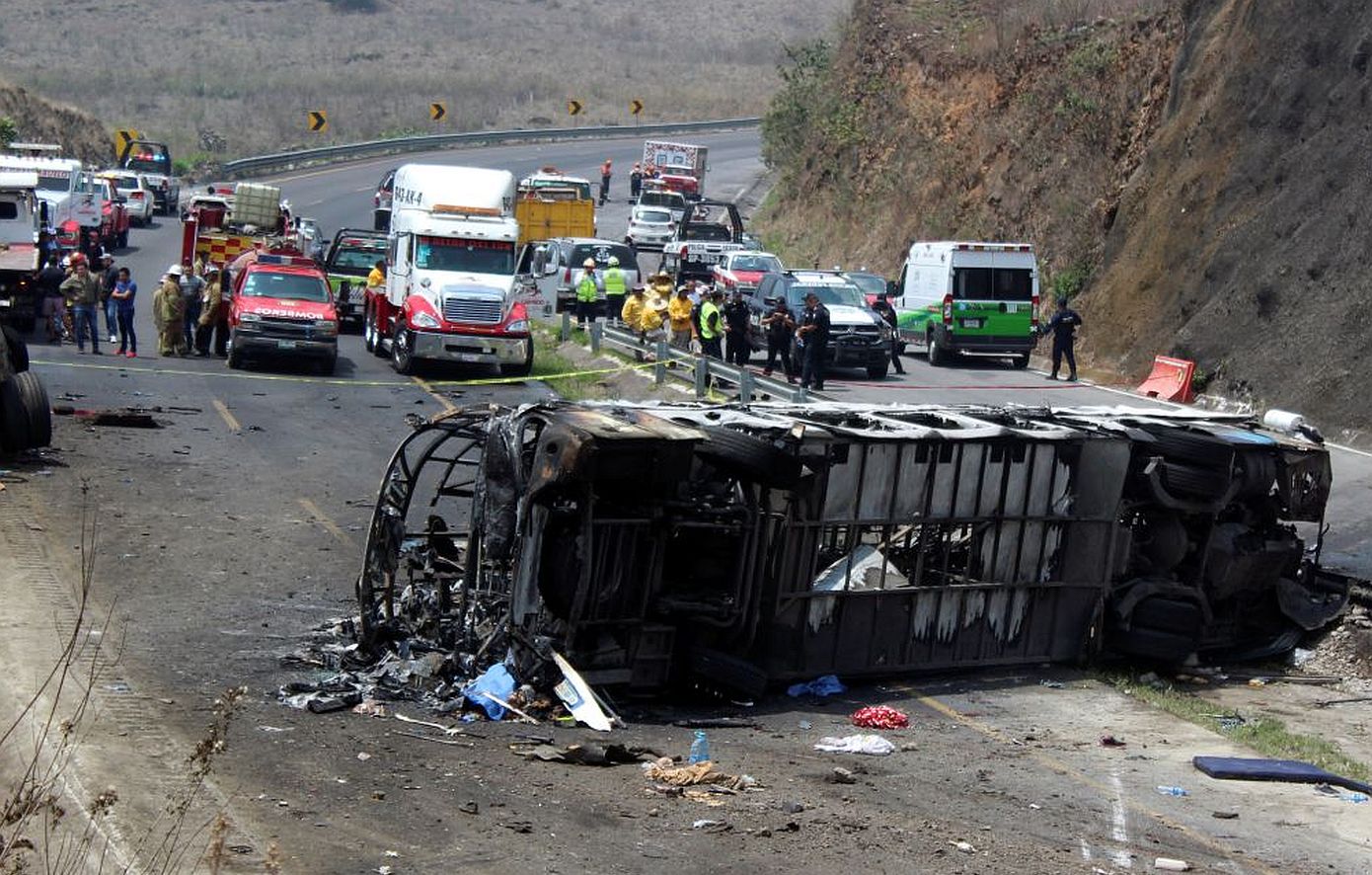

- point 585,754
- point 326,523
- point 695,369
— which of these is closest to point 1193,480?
point 585,754

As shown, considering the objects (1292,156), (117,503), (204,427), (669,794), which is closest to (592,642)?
(669,794)

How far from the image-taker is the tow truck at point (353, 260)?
126 feet

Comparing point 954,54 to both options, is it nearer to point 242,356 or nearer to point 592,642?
→ point 242,356

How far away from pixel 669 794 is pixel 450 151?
236 ft

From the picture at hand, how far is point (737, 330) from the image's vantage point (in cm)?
3083

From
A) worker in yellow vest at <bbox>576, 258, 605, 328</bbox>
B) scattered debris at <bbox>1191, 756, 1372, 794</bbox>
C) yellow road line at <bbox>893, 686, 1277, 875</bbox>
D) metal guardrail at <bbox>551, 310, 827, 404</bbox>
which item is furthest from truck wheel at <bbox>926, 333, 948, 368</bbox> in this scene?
scattered debris at <bbox>1191, 756, 1372, 794</bbox>

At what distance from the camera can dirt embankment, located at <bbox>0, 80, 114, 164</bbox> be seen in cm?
7225

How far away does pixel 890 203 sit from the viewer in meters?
52.5

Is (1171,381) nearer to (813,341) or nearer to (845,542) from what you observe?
(813,341)

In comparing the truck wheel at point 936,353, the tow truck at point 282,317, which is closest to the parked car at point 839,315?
the truck wheel at point 936,353

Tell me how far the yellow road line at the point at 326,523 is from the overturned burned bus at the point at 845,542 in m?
2.85

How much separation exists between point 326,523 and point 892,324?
1725 cm

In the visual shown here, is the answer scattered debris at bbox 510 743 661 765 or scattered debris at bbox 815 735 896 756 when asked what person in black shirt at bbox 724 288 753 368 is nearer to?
scattered debris at bbox 815 735 896 756

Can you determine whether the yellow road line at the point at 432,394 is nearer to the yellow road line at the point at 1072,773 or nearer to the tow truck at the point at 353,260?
the tow truck at the point at 353,260
